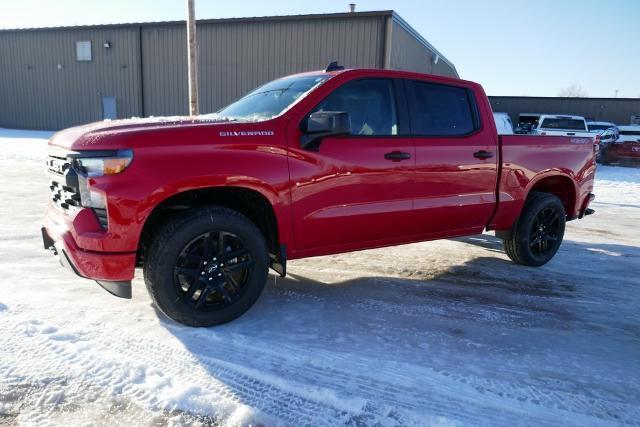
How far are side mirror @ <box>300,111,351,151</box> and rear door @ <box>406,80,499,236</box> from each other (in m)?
0.96

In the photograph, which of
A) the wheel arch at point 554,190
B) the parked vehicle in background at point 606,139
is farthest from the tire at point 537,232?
the parked vehicle in background at point 606,139

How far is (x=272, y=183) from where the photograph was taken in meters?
3.37

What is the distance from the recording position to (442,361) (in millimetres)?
3006

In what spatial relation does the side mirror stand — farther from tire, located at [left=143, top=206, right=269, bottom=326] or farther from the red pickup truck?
tire, located at [left=143, top=206, right=269, bottom=326]

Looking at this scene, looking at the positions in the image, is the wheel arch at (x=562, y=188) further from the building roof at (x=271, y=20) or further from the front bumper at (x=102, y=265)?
the building roof at (x=271, y=20)

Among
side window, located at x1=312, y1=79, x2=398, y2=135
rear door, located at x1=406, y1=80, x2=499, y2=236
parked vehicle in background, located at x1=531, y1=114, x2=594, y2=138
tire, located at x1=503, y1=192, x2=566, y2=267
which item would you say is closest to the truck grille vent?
side window, located at x1=312, y1=79, x2=398, y2=135

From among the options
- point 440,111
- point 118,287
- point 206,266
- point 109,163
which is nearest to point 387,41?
point 440,111

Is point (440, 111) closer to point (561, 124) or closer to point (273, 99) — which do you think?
point (273, 99)

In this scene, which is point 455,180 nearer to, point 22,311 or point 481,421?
point 481,421

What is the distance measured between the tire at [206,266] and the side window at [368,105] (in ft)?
4.01

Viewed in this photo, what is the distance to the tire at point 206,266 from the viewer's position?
313 centimetres

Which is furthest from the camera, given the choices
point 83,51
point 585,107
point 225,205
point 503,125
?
point 585,107

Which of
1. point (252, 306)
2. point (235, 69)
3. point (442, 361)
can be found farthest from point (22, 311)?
point (235, 69)

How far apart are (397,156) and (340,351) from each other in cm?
170
